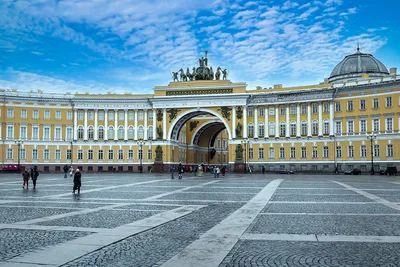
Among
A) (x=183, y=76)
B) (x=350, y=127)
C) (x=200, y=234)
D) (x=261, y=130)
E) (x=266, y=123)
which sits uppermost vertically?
(x=183, y=76)

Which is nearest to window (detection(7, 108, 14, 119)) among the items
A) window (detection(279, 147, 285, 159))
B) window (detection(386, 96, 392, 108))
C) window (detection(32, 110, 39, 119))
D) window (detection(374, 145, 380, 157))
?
window (detection(32, 110, 39, 119))

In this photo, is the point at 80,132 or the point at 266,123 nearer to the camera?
the point at 266,123

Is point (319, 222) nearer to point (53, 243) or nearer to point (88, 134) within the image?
point (53, 243)

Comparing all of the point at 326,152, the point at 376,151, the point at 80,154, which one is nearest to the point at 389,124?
the point at 376,151

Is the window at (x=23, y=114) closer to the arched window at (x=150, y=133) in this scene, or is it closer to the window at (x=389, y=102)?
the arched window at (x=150, y=133)

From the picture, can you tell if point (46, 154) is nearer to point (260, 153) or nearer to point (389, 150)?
point (260, 153)

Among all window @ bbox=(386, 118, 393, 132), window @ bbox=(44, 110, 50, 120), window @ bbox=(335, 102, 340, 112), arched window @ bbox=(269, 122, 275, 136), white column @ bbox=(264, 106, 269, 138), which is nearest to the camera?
window @ bbox=(386, 118, 393, 132)

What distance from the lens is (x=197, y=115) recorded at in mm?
88000

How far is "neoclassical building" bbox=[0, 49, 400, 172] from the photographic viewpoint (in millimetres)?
71750

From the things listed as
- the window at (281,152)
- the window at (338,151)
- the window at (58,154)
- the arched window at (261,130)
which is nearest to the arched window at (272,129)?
the arched window at (261,130)

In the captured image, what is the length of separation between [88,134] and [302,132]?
3883 cm

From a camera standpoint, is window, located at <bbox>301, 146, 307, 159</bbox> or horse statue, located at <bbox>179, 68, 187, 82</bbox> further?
horse statue, located at <bbox>179, 68, 187, 82</bbox>

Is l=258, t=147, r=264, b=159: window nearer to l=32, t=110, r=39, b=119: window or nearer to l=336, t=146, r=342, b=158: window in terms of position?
l=336, t=146, r=342, b=158: window

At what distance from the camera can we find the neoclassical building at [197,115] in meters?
71.8
